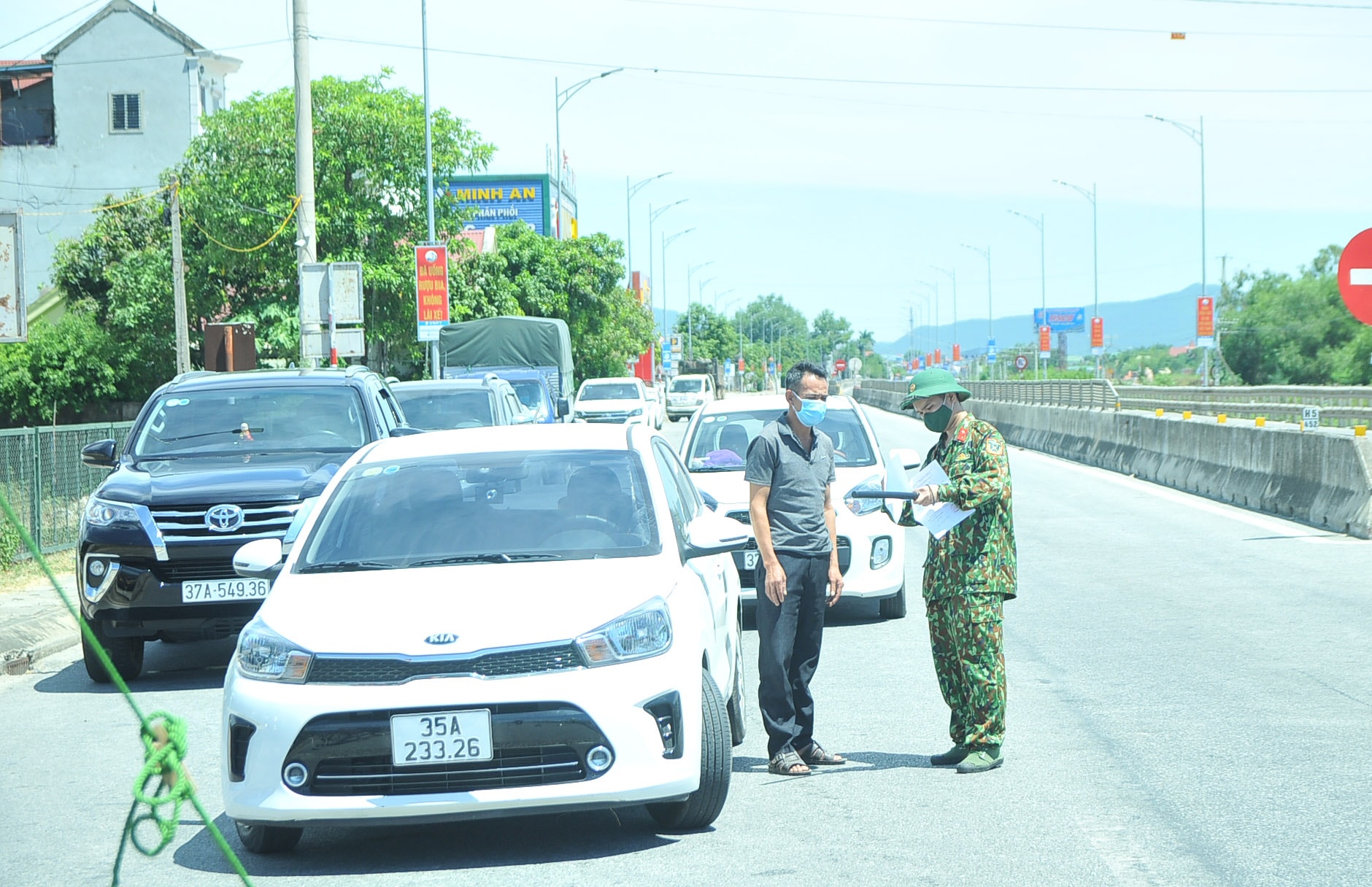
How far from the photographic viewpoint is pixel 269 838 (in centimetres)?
564

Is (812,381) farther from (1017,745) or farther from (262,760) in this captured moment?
(262,760)

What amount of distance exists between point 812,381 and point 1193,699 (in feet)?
9.77

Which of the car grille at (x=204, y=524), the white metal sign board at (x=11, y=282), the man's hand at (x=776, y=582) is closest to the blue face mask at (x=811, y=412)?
the man's hand at (x=776, y=582)

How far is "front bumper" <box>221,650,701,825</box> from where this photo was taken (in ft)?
17.1

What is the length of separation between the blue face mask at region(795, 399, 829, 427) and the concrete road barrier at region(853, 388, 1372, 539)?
10998mm

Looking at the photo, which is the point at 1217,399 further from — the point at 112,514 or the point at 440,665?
the point at 440,665

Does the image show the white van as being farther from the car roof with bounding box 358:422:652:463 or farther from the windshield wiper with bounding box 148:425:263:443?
the car roof with bounding box 358:422:652:463

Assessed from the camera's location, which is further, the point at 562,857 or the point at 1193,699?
the point at 1193,699

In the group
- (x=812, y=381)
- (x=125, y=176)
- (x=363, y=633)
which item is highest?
(x=125, y=176)

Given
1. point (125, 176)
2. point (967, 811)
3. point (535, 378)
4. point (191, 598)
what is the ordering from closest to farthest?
point (967, 811), point (191, 598), point (535, 378), point (125, 176)

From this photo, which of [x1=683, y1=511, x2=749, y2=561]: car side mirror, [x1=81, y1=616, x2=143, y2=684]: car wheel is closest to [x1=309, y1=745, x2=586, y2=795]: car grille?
[x1=683, y1=511, x2=749, y2=561]: car side mirror

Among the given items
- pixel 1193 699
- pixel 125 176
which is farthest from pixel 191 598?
pixel 125 176

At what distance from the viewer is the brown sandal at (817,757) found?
22.7ft

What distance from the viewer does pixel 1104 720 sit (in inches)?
304
